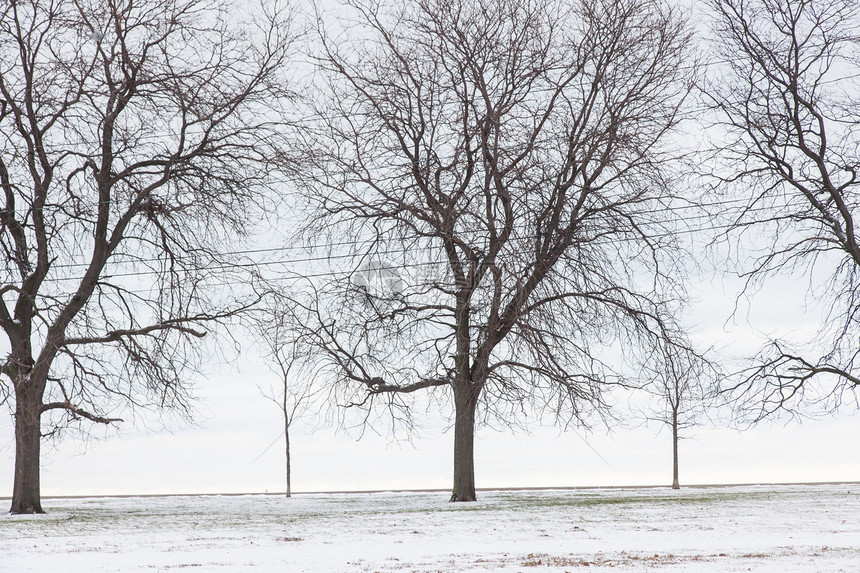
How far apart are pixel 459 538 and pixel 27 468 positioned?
41.3 ft

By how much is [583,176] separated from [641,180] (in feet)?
4.35

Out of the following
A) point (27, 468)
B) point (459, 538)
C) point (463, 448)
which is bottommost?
point (459, 538)

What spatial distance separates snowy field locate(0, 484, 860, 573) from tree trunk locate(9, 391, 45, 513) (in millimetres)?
1152

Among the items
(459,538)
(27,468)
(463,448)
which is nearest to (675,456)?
(463,448)

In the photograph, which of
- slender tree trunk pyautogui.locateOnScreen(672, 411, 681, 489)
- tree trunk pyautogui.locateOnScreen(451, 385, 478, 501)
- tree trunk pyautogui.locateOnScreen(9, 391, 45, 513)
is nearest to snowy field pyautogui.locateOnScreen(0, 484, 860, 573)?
tree trunk pyautogui.locateOnScreen(9, 391, 45, 513)

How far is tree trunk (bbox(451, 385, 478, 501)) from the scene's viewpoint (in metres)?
22.2

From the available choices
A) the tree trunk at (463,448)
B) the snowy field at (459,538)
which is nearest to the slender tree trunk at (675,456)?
the snowy field at (459,538)

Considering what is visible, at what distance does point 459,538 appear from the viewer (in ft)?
43.1

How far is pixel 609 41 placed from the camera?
20703mm

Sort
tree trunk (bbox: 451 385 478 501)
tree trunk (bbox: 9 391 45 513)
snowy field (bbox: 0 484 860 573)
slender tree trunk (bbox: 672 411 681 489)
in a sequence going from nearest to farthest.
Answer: snowy field (bbox: 0 484 860 573) → tree trunk (bbox: 9 391 45 513) → tree trunk (bbox: 451 385 478 501) → slender tree trunk (bbox: 672 411 681 489)

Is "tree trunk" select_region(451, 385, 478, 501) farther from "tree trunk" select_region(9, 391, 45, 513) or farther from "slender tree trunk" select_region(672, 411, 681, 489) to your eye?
"slender tree trunk" select_region(672, 411, 681, 489)

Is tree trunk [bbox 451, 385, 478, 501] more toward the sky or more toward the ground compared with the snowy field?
more toward the sky

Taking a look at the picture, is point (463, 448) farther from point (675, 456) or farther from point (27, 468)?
point (675, 456)

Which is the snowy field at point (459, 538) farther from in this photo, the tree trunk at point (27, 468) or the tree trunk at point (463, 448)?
the tree trunk at point (463, 448)
